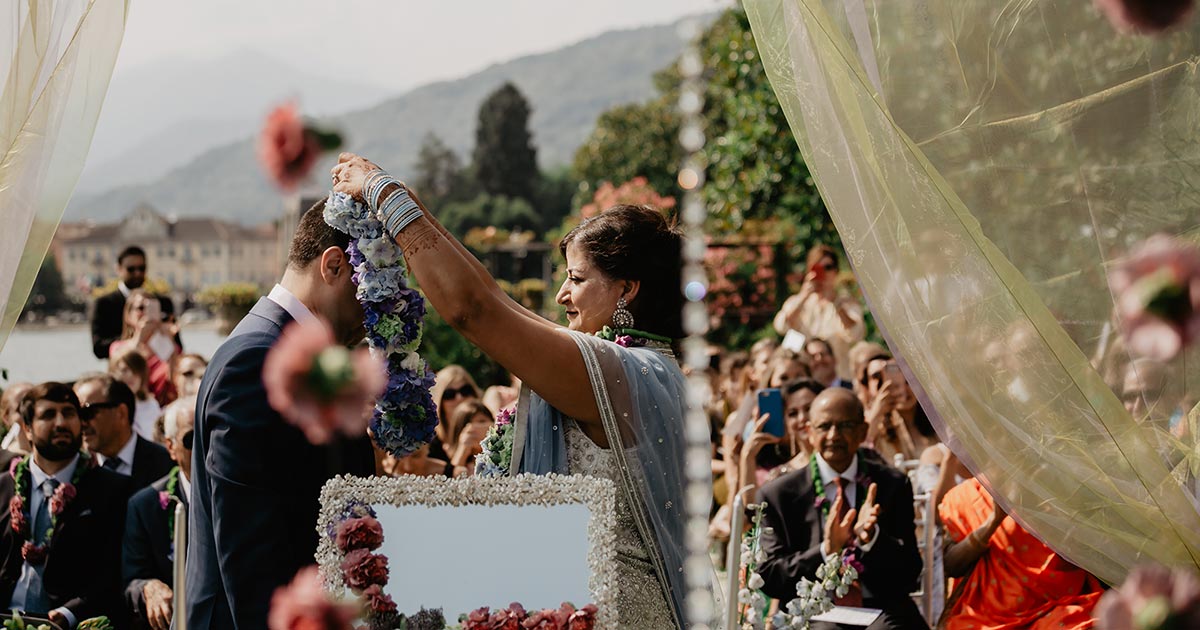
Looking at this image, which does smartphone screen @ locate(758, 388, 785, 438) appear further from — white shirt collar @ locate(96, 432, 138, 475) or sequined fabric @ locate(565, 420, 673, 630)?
sequined fabric @ locate(565, 420, 673, 630)

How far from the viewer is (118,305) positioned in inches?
368

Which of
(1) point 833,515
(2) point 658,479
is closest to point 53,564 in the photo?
(1) point 833,515

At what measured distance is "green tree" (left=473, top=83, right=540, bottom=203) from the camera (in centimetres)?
6656

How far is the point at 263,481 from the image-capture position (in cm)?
296

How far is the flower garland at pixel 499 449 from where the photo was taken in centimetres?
297

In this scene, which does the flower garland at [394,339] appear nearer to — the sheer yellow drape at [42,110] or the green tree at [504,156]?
the sheer yellow drape at [42,110]

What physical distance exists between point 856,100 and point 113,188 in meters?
1.72

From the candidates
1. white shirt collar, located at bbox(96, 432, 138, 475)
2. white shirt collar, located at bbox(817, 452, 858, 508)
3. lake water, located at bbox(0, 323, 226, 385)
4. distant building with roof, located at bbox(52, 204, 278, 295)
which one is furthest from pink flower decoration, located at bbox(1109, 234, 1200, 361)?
distant building with roof, located at bbox(52, 204, 278, 295)

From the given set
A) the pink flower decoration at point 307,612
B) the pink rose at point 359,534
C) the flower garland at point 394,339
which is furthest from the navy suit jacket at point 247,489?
the pink flower decoration at point 307,612

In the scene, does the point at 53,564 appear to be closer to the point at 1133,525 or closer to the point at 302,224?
the point at 302,224

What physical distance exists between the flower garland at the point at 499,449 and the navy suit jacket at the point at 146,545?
106 inches

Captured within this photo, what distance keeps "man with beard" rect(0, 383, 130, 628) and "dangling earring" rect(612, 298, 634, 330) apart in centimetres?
323

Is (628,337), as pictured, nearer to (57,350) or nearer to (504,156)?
(57,350)

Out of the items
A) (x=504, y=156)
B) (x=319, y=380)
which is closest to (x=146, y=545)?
(x=319, y=380)
